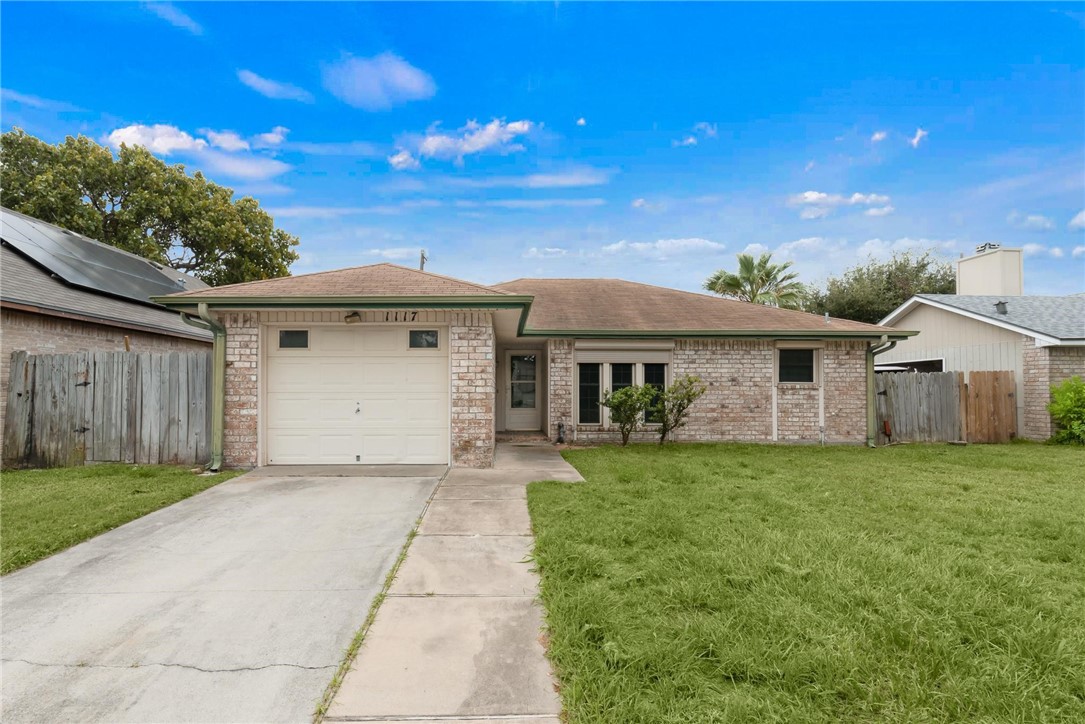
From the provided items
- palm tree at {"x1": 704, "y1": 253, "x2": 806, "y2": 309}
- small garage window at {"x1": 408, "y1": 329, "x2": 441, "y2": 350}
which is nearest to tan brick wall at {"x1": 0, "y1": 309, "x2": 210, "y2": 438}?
small garage window at {"x1": 408, "y1": 329, "x2": 441, "y2": 350}

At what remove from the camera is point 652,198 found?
16609 mm

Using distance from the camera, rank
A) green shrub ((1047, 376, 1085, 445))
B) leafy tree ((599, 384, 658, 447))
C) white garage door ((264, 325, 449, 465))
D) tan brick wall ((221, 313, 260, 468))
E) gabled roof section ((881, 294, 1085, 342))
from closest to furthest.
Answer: tan brick wall ((221, 313, 260, 468))
white garage door ((264, 325, 449, 465))
leafy tree ((599, 384, 658, 447))
green shrub ((1047, 376, 1085, 445))
gabled roof section ((881, 294, 1085, 342))

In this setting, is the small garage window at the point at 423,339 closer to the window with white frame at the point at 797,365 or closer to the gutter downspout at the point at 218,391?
the gutter downspout at the point at 218,391

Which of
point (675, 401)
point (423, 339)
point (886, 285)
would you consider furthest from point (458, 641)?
point (886, 285)

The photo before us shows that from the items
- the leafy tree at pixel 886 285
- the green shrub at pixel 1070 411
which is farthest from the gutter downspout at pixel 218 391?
the leafy tree at pixel 886 285

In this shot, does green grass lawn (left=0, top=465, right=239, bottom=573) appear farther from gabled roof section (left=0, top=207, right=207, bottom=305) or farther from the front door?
the front door

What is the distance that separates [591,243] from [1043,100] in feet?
44.5

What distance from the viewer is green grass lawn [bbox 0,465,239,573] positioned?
13.6ft

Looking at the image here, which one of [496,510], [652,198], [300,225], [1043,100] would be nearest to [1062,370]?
[1043,100]

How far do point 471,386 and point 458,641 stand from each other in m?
5.00

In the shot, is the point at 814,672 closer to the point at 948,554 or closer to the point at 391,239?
the point at 948,554

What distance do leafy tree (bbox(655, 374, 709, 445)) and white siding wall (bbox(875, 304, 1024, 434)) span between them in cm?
853

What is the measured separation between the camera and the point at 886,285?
25297mm

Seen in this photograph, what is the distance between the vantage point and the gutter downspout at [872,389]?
423 inches
